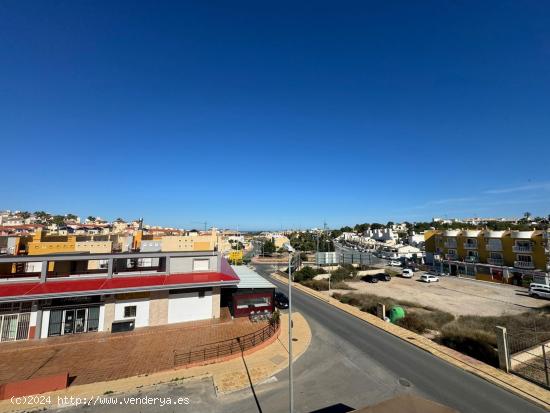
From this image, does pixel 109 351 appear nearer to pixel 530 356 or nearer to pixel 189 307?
pixel 189 307

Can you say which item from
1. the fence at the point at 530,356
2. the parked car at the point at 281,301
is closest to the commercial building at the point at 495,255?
the fence at the point at 530,356

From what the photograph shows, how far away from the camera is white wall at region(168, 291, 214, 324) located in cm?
2667

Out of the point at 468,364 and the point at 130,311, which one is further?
the point at 130,311

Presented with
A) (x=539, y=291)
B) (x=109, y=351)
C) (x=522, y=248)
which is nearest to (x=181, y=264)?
(x=109, y=351)

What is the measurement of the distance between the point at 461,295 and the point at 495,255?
89.4 feet

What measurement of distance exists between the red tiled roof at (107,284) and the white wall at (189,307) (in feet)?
5.66

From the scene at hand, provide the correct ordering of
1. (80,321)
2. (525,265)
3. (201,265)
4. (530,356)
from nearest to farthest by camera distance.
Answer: (530,356) → (80,321) → (201,265) → (525,265)

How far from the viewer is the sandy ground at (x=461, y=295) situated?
120ft

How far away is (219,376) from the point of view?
56.6ft

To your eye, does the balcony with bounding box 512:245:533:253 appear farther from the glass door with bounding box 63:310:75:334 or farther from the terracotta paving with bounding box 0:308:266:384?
the glass door with bounding box 63:310:75:334

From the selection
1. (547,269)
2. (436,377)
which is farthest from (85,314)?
(547,269)

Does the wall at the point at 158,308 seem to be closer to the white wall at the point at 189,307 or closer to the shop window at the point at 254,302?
the white wall at the point at 189,307

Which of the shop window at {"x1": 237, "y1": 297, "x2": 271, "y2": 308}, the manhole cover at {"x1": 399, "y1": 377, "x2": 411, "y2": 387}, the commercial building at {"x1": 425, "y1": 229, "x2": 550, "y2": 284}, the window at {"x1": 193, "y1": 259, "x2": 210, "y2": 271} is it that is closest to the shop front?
the window at {"x1": 193, "y1": 259, "x2": 210, "y2": 271}

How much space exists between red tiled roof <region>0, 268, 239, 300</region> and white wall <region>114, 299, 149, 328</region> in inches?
70.5
